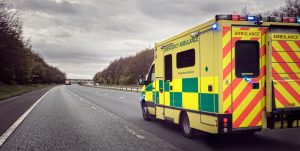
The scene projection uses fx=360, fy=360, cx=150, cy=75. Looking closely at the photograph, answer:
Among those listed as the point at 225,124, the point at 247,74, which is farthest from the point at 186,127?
the point at 247,74

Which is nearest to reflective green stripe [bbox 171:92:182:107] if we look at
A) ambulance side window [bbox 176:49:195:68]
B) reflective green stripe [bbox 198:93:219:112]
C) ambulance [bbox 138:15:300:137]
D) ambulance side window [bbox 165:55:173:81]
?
ambulance side window [bbox 165:55:173:81]

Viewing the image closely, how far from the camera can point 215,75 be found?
25.4ft

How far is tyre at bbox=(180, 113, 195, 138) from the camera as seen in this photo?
895 cm

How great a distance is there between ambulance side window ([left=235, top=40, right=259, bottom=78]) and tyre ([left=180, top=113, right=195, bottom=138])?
6.63 feet

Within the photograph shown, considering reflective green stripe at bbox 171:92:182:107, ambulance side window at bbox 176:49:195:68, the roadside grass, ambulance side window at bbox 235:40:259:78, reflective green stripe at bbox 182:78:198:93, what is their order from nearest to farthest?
ambulance side window at bbox 235:40:259:78 < reflective green stripe at bbox 182:78:198:93 < ambulance side window at bbox 176:49:195:68 < reflective green stripe at bbox 171:92:182:107 < the roadside grass

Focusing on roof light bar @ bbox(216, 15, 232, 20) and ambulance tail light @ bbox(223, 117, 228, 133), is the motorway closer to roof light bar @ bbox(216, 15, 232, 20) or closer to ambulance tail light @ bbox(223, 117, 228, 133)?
ambulance tail light @ bbox(223, 117, 228, 133)

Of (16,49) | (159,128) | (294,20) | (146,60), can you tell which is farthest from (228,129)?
(146,60)

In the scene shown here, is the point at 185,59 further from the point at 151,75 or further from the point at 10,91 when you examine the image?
the point at 10,91

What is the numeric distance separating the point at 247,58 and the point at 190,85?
1.68 metres

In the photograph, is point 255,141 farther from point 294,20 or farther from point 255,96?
point 294,20

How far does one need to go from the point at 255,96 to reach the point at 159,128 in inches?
153

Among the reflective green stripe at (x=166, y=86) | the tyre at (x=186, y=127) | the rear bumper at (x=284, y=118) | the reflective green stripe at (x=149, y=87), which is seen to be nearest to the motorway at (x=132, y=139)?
the tyre at (x=186, y=127)

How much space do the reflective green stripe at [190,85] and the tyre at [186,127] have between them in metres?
0.71

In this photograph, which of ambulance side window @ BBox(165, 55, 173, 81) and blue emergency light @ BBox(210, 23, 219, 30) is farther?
ambulance side window @ BBox(165, 55, 173, 81)
